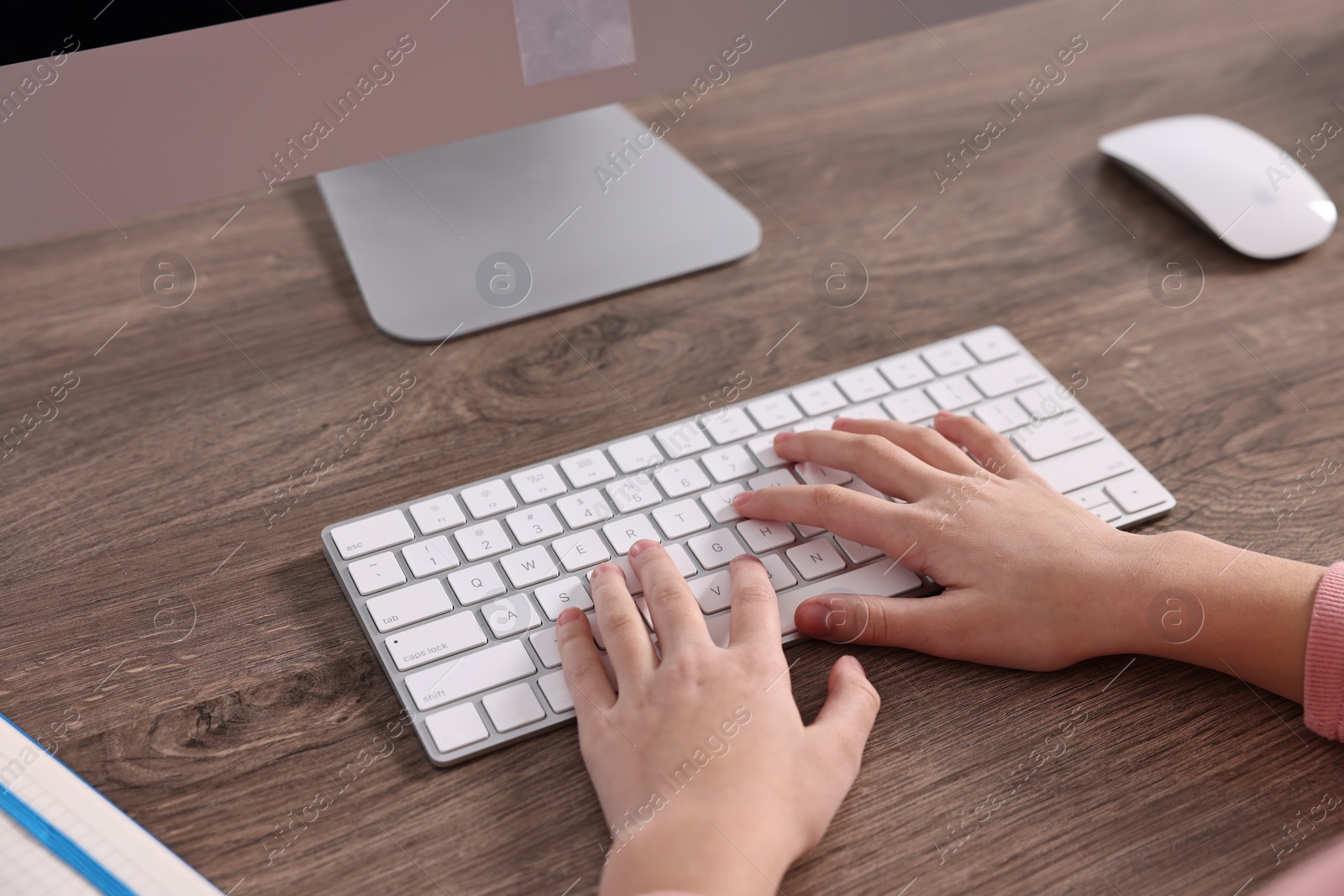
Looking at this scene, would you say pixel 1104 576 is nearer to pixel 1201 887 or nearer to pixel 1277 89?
pixel 1201 887

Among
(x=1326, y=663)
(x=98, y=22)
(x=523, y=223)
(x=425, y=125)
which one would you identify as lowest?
(x=1326, y=663)

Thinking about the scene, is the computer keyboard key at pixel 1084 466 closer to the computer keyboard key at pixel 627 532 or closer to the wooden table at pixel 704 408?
the wooden table at pixel 704 408

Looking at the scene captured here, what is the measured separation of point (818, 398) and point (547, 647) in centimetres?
28

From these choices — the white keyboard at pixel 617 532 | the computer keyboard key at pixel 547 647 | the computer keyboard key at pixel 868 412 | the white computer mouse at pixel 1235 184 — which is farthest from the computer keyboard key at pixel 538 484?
the white computer mouse at pixel 1235 184

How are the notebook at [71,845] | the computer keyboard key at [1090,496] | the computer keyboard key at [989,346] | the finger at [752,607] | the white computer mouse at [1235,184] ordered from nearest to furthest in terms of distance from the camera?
the notebook at [71,845] < the finger at [752,607] < the computer keyboard key at [1090,496] < the computer keyboard key at [989,346] < the white computer mouse at [1235,184]

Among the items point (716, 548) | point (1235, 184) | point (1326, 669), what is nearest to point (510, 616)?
point (716, 548)

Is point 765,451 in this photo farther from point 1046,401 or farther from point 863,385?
point 1046,401

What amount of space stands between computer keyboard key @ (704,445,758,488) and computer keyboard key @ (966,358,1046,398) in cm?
19

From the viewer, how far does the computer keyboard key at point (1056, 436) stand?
72 cm

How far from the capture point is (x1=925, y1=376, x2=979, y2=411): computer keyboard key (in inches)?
29.7

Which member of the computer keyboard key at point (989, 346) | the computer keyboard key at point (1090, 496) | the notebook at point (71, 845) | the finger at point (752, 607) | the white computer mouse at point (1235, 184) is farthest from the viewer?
the white computer mouse at point (1235, 184)

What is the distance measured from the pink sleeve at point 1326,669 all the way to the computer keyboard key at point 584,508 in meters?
0.41

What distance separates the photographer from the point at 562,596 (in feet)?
2.02

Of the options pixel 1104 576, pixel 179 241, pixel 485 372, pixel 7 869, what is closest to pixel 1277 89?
pixel 1104 576
